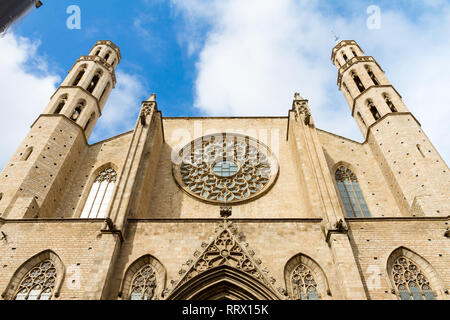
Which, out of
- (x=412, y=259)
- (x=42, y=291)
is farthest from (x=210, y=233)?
(x=412, y=259)

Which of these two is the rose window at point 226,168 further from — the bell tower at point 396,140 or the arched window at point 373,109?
the arched window at point 373,109

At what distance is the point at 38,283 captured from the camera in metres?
9.18

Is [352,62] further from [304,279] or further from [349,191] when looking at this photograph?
[304,279]

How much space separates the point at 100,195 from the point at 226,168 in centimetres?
575

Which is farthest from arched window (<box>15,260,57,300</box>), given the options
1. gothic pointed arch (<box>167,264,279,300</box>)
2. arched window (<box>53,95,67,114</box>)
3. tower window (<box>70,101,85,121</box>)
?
arched window (<box>53,95,67,114</box>)

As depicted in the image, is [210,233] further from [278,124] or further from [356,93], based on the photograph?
[356,93]

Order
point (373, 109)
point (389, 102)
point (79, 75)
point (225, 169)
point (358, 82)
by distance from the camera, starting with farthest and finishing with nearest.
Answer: point (358, 82), point (79, 75), point (373, 109), point (389, 102), point (225, 169)

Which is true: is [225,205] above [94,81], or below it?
below

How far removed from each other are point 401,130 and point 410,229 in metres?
6.12

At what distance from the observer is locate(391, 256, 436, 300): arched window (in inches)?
347

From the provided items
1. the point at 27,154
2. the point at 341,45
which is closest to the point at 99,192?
the point at 27,154

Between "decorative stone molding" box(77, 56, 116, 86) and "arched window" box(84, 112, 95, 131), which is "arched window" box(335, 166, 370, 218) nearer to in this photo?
"arched window" box(84, 112, 95, 131)

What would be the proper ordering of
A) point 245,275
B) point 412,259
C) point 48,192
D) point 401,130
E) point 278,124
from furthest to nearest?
point 278,124, point 401,130, point 48,192, point 412,259, point 245,275
